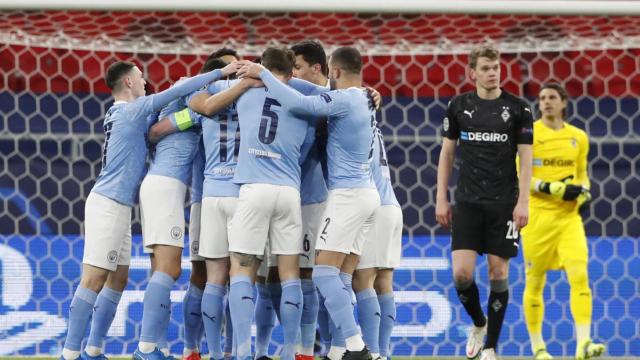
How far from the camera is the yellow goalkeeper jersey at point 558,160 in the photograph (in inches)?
280

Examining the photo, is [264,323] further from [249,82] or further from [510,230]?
[510,230]

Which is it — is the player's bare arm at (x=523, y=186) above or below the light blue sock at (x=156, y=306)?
above

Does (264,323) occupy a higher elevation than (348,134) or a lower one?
lower

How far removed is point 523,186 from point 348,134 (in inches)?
46.7

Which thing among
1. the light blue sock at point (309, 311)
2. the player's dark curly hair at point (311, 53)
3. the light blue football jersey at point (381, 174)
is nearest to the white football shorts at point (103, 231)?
the light blue sock at point (309, 311)

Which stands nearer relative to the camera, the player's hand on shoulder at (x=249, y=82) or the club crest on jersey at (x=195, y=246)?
the player's hand on shoulder at (x=249, y=82)

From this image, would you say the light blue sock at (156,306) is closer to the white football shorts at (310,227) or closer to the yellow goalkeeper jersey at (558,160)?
the white football shorts at (310,227)

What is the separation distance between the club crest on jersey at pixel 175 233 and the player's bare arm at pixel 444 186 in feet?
4.87

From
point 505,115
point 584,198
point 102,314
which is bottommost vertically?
point 102,314

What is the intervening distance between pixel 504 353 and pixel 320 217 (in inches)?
92.3

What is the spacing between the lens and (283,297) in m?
5.36

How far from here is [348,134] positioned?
5461mm

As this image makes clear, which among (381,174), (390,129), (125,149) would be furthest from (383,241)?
(390,129)

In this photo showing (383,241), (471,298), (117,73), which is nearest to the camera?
(383,241)
